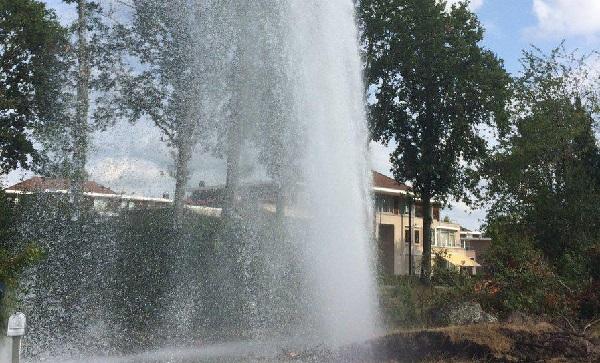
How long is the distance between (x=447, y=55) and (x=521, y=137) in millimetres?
7887

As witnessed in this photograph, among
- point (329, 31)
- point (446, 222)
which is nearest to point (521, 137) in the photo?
point (329, 31)

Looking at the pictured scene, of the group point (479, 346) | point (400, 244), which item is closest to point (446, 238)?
point (400, 244)

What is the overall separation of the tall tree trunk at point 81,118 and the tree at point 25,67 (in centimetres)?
769

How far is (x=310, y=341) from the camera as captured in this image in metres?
11.4

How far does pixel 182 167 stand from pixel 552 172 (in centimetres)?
1681

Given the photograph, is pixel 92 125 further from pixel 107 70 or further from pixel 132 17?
pixel 132 17

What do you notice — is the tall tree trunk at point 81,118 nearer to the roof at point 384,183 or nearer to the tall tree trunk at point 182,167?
the tall tree trunk at point 182,167

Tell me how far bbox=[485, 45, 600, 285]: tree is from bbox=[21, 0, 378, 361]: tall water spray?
6822 mm

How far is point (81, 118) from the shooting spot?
16.5 metres

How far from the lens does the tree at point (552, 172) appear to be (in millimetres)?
20578

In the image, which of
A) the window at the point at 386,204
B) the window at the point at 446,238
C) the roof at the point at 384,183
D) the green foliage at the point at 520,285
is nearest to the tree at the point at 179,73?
the green foliage at the point at 520,285

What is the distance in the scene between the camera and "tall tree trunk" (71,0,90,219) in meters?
16.1

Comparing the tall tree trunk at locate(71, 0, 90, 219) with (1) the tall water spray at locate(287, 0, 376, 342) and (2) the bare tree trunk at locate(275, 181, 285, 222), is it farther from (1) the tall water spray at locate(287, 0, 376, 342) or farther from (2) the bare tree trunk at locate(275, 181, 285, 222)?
(1) the tall water spray at locate(287, 0, 376, 342)

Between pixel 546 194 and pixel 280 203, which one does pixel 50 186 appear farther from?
pixel 546 194
